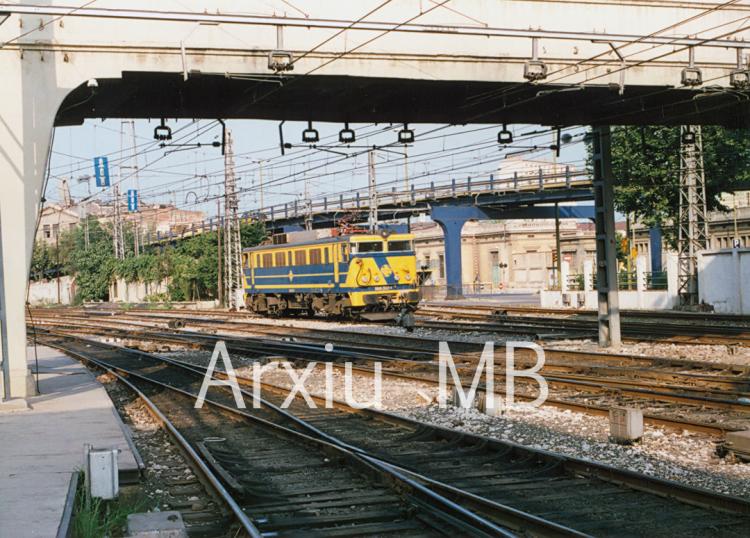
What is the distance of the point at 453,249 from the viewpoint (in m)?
52.5

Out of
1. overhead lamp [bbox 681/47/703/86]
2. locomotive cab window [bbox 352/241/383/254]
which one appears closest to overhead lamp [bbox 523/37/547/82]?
overhead lamp [bbox 681/47/703/86]

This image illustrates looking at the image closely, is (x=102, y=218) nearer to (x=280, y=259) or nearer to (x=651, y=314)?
(x=280, y=259)

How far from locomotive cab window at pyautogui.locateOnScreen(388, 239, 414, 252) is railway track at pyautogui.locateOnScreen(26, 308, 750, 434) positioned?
9451mm

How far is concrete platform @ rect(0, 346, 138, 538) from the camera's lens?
695cm

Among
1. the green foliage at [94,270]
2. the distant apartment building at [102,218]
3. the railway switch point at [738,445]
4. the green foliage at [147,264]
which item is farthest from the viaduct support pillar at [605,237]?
the distant apartment building at [102,218]

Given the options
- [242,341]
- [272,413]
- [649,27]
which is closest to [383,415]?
[272,413]

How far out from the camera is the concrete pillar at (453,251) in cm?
5162

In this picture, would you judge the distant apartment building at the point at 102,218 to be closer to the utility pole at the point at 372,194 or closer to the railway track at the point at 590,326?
the utility pole at the point at 372,194

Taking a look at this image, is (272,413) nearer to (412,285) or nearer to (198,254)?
(412,285)

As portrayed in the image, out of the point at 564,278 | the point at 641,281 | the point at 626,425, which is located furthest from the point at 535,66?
the point at 564,278

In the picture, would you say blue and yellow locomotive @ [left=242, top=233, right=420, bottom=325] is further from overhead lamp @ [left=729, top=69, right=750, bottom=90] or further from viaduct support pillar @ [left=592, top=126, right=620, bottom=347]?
overhead lamp @ [left=729, top=69, right=750, bottom=90]

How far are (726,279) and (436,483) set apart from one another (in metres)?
25.9

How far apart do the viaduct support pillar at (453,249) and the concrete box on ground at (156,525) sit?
44673 millimetres

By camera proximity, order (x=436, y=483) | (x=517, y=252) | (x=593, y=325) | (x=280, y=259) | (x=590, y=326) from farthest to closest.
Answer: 1. (x=517, y=252)
2. (x=280, y=259)
3. (x=593, y=325)
4. (x=590, y=326)
5. (x=436, y=483)
